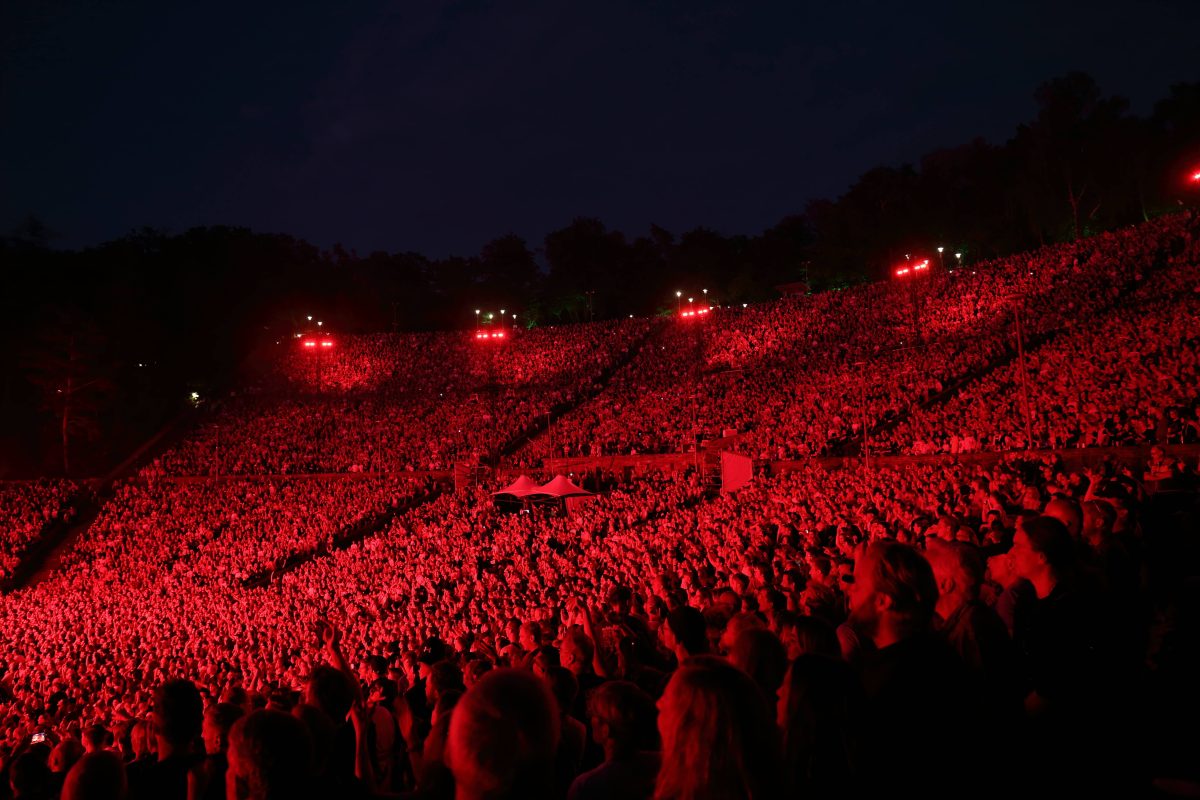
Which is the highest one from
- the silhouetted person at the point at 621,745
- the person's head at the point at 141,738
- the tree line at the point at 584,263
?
the tree line at the point at 584,263

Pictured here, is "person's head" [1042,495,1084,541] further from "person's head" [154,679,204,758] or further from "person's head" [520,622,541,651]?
"person's head" [154,679,204,758]

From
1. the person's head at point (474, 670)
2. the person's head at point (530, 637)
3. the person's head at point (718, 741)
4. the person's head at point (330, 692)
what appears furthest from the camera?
the person's head at point (530, 637)

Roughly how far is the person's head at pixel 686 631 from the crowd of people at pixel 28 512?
30084mm

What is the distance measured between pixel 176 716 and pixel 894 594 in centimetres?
286

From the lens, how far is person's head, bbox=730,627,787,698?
3.04m

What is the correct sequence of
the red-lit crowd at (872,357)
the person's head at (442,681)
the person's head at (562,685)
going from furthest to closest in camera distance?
1. the red-lit crowd at (872,357)
2. the person's head at (442,681)
3. the person's head at (562,685)

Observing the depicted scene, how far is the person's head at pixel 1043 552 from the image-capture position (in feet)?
Result: 10.6

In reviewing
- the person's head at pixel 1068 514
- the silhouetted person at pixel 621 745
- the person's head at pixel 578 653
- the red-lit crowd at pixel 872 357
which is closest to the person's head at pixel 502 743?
the silhouetted person at pixel 621 745

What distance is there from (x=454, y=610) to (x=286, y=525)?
14651mm

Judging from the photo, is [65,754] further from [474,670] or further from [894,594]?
[894,594]

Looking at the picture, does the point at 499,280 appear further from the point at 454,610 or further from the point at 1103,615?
the point at 1103,615

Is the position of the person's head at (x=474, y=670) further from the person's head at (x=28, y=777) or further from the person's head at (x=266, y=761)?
the person's head at (x=266, y=761)

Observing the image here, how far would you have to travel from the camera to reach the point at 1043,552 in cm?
328

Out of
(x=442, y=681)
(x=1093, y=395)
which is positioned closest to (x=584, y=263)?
(x=1093, y=395)
